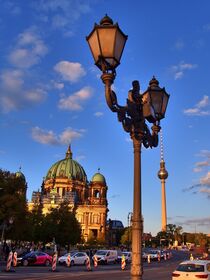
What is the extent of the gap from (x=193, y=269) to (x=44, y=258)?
88.1 ft

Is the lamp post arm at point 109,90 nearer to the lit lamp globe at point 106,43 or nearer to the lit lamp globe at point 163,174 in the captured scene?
the lit lamp globe at point 106,43

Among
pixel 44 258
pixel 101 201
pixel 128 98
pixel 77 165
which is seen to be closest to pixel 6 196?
pixel 44 258

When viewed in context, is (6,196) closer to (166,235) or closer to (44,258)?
(44,258)

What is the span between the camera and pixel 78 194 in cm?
14912

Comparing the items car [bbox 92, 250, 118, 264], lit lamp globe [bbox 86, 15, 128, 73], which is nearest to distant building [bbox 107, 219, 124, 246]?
car [bbox 92, 250, 118, 264]

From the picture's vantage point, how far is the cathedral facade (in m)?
141

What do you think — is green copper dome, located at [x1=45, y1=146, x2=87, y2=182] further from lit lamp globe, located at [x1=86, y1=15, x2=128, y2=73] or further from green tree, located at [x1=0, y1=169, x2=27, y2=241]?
lit lamp globe, located at [x1=86, y1=15, x2=128, y2=73]

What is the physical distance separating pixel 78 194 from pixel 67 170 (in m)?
9.24

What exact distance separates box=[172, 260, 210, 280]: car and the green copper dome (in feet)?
433

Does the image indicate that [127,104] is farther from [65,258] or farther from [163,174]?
[163,174]

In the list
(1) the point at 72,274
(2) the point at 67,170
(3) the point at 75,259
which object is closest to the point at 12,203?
(3) the point at 75,259

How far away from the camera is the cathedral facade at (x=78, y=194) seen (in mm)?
141000

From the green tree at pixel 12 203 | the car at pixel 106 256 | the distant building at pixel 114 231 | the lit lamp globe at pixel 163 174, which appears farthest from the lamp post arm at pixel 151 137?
the distant building at pixel 114 231

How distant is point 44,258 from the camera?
4053cm
